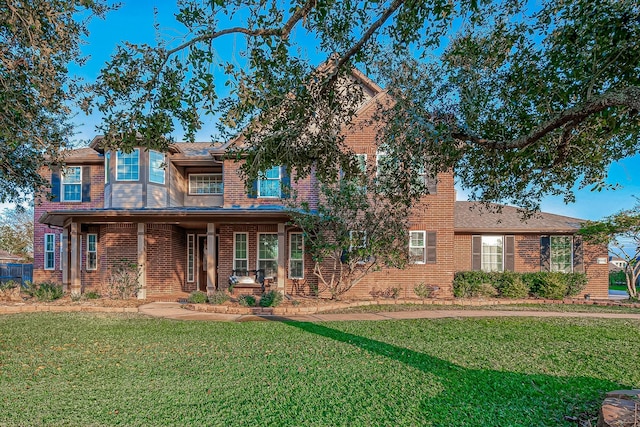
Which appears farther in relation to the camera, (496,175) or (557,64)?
(496,175)

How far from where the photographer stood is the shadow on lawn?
13.9 ft

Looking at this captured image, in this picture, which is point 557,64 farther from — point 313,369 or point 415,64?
point 313,369

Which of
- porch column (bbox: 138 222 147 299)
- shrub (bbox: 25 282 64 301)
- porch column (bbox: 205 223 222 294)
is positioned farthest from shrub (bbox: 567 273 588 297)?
shrub (bbox: 25 282 64 301)

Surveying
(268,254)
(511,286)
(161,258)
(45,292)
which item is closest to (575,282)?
(511,286)

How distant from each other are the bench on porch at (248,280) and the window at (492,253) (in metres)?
8.92

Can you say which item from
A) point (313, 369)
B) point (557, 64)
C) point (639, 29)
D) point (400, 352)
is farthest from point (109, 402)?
point (639, 29)

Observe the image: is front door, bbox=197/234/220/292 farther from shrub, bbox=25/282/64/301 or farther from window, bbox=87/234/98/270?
shrub, bbox=25/282/64/301

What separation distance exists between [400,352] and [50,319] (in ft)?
29.4

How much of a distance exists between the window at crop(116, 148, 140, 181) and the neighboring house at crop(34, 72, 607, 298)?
0.04 meters

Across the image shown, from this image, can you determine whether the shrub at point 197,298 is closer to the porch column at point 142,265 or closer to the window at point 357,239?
the porch column at point 142,265

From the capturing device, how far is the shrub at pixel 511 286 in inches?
581

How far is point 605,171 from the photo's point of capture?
22.0 feet

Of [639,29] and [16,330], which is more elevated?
[639,29]

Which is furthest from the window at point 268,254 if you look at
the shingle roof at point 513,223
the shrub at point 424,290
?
the shingle roof at point 513,223
